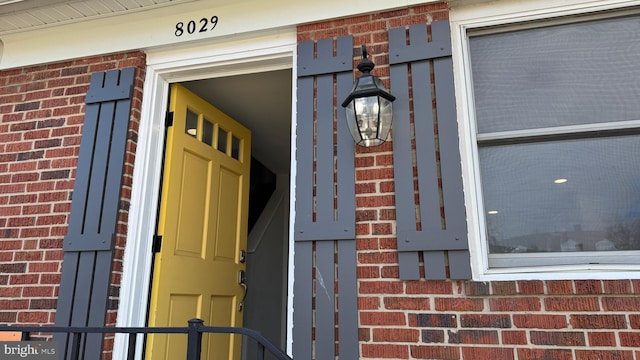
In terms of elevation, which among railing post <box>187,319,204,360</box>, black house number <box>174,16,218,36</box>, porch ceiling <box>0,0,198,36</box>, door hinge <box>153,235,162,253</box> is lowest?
railing post <box>187,319,204,360</box>

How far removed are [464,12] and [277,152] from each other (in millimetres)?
2741

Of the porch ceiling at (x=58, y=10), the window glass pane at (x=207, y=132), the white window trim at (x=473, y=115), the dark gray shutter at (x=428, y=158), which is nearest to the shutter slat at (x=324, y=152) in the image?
the dark gray shutter at (x=428, y=158)

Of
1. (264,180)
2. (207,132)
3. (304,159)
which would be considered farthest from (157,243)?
(264,180)

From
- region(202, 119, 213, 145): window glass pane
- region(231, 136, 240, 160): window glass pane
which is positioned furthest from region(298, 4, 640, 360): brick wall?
region(231, 136, 240, 160): window glass pane

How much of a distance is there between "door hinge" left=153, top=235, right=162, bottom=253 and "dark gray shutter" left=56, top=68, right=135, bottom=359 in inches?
10.7

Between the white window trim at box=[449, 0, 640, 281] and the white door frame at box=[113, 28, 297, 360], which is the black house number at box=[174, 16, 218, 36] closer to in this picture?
the white door frame at box=[113, 28, 297, 360]

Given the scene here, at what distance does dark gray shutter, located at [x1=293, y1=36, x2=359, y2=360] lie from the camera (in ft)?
6.35

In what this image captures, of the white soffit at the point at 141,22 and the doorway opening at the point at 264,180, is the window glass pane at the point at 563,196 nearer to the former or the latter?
the white soffit at the point at 141,22

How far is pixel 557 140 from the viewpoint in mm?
2020

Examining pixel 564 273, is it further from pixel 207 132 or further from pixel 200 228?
pixel 207 132

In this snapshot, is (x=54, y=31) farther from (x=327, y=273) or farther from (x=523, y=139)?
(x=523, y=139)

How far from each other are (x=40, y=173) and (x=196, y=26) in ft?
4.20

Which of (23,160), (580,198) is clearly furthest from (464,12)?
(23,160)

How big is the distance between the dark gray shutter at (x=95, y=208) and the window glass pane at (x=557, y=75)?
200 centimetres
